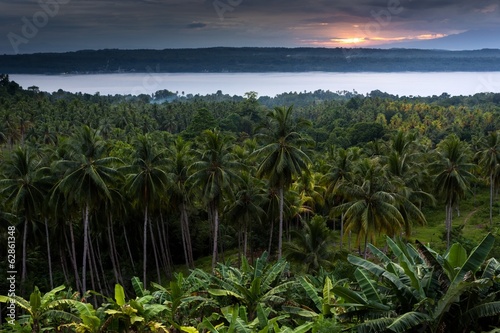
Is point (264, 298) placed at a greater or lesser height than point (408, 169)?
lesser

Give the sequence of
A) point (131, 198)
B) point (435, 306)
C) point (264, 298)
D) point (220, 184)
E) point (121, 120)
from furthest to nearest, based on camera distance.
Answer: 1. point (121, 120)
2. point (131, 198)
3. point (220, 184)
4. point (264, 298)
5. point (435, 306)

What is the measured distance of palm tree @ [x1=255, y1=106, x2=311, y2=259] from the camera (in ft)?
113

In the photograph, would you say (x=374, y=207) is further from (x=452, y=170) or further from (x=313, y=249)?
(x=452, y=170)

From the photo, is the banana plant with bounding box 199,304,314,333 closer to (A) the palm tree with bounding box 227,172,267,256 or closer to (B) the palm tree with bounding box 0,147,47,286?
(A) the palm tree with bounding box 227,172,267,256

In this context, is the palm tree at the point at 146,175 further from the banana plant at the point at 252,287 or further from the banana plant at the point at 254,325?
the banana plant at the point at 254,325

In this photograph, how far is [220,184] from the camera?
35.1m

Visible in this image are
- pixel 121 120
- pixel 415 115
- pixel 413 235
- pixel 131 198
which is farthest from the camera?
pixel 415 115

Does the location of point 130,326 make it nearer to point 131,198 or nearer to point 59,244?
point 131,198

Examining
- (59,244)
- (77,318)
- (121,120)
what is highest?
(121,120)

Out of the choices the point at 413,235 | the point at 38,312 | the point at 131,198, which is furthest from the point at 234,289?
the point at 413,235

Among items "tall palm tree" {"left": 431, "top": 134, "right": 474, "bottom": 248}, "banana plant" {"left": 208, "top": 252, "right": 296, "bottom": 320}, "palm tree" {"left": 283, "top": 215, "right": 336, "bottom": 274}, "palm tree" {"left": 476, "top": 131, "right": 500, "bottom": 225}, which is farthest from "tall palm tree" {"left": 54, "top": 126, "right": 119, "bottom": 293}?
"palm tree" {"left": 476, "top": 131, "right": 500, "bottom": 225}

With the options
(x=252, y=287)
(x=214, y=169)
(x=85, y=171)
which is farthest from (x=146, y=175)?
(x=252, y=287)

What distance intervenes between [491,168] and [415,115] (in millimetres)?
68180

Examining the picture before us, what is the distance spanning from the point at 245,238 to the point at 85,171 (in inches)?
560
